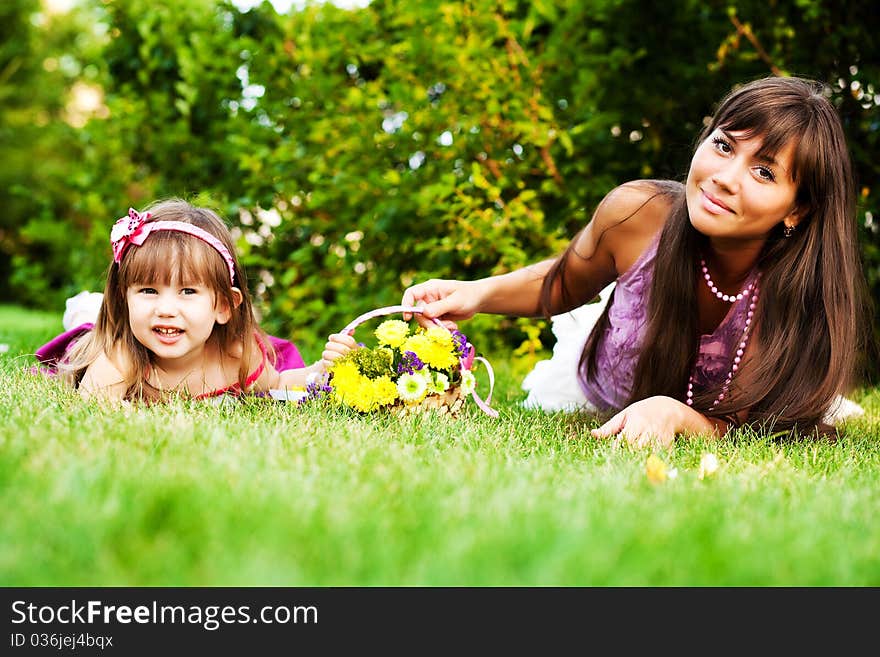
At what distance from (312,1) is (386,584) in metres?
4.03

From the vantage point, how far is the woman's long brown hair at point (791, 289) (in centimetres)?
242

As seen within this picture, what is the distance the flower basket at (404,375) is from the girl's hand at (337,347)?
0.13ft

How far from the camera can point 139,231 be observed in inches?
106

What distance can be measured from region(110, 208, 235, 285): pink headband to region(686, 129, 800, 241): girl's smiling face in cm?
141

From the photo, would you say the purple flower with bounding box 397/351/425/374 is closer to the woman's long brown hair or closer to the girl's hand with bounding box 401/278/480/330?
the girl's hand with bounding box 401/278/480/330

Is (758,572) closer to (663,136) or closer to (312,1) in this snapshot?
(663,136)

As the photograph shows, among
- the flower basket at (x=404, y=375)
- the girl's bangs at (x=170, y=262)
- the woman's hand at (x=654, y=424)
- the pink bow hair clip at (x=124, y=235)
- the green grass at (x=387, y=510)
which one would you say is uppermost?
the pink bow hair clip at (x=124, y=235)

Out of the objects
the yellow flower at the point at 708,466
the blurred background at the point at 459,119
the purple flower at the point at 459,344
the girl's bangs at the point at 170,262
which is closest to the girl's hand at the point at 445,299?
the purple flower at the point at 459,344

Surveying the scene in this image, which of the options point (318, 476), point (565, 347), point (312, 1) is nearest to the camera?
point (318, 476)

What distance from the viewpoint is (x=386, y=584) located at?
3.82 feet

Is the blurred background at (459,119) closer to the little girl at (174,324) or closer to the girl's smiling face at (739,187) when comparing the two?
the little girl at (174,324)

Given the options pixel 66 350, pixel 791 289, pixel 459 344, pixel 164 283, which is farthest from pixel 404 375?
pixel 66 350

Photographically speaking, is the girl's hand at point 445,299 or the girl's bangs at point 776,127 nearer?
the girl's bangs at point 776,127
